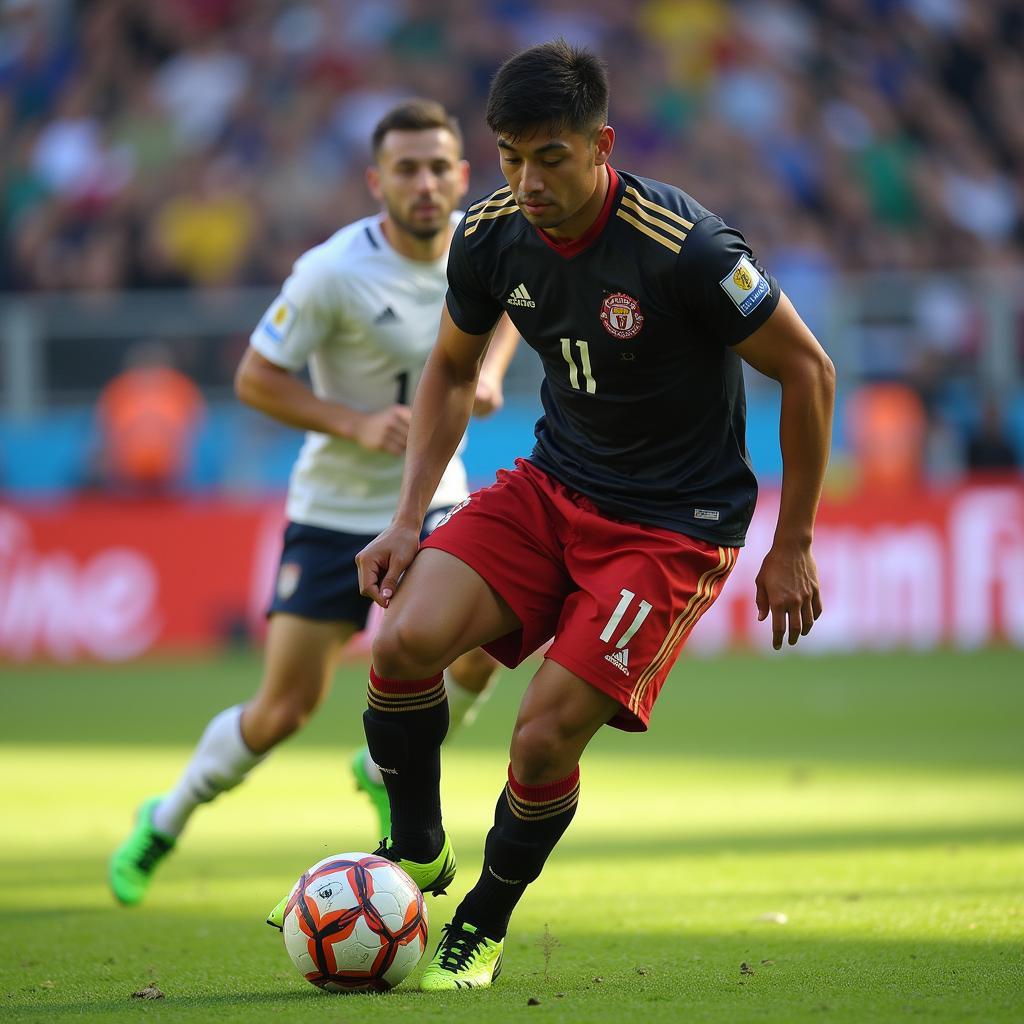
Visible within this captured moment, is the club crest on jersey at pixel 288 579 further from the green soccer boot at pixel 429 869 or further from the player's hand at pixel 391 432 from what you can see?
the green soccer boot at pixel 429 869

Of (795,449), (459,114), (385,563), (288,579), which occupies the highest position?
(795,449)

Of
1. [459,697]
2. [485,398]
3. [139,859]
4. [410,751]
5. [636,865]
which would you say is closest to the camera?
[410,751]

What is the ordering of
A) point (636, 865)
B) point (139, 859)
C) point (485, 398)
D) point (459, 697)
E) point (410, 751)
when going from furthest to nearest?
point (636, 865), point (459, 697), point (139, 859), point (485, 398), point (410, 751)

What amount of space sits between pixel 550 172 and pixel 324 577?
235cm

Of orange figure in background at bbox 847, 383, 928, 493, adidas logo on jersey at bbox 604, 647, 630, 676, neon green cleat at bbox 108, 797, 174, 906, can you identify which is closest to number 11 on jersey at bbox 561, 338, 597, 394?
adidas logo on jersey at bbox 604, 647, 630, 676

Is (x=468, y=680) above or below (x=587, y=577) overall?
below

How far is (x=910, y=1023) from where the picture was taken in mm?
3945

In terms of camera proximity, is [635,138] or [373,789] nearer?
[373,789]

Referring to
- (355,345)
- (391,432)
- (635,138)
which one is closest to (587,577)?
(391,432)

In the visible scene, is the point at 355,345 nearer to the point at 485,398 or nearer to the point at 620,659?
the point at 485,398

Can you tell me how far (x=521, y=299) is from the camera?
185 inches

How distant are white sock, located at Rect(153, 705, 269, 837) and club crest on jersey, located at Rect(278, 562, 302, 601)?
0.45m

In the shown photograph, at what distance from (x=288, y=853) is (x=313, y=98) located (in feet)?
42.6

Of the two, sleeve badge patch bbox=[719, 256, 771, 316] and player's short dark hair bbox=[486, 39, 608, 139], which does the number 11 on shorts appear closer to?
sleeve badge patch bbox=[719, 256, 771, 316]
